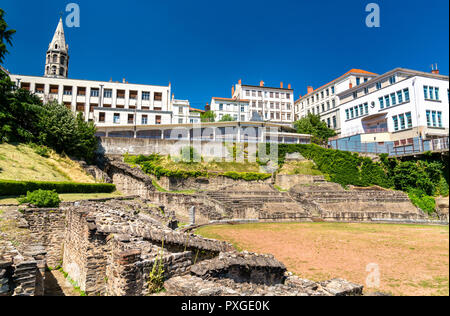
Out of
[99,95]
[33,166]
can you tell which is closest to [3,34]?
[33,166]

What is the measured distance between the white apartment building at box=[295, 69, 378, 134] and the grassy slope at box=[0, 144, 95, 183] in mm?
46471

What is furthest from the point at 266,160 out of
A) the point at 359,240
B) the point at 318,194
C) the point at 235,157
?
the point at 359,240

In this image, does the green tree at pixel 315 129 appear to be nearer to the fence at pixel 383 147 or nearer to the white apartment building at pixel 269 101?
the fence at pixel 383 147

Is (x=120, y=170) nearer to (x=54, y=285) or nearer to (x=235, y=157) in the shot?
(x=235, y=157)

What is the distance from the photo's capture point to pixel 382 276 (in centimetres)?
777

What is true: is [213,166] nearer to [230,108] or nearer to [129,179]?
[129,179]

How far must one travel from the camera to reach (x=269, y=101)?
219 feet

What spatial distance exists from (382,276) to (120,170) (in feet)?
88.8

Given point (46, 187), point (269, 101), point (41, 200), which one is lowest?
point (41, 200)

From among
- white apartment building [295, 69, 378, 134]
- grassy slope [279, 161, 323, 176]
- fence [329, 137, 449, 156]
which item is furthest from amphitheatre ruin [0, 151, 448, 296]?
white apartment building [295, 69, 378, 134]

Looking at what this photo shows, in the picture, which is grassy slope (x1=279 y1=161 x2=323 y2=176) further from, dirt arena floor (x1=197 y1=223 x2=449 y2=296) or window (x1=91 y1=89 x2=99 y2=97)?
window (x1=91 y1=89 x2=99 y2=97)

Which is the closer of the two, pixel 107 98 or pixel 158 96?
pixel 107 98

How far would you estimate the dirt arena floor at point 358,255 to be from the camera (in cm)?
703

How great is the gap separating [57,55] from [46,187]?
53016 millimetres
